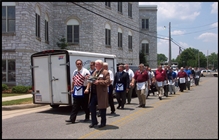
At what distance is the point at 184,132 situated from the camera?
6.88 metres

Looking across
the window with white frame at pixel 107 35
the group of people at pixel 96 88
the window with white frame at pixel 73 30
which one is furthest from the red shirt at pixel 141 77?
the window with white frame at pixel 107 35

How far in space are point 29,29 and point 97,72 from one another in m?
13.7

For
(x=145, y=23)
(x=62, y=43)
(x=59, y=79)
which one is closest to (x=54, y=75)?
(x=59, y=79)

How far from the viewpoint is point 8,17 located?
63.1 feet

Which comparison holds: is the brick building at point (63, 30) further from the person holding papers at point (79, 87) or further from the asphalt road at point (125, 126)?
the person holding papers at point (79, 87)

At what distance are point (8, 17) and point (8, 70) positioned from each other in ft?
13.0

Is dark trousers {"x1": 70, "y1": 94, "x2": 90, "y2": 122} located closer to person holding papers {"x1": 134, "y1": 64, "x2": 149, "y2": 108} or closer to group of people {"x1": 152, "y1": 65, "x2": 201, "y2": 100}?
person holding papers {"x1": 134, "y1": 64, "x2": 149, "y2": 108}

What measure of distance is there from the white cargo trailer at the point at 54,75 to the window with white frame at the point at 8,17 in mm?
9979

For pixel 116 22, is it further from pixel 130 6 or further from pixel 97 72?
pixel 97 72

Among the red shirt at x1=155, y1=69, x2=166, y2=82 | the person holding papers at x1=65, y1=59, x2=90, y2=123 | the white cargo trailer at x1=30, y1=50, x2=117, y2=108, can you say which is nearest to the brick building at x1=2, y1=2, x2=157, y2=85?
the red shirt at x1=155, y1=69, x2=166, y2=82

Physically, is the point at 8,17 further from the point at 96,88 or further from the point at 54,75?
the point at 96,88

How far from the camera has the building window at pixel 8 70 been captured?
63.2 ft

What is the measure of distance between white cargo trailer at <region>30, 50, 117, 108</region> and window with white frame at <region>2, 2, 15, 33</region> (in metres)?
9.98

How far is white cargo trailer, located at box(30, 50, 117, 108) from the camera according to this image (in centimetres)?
985
